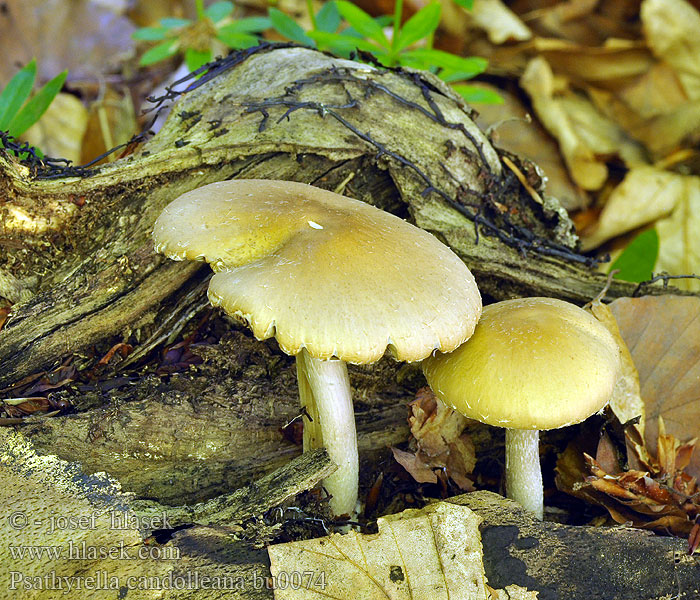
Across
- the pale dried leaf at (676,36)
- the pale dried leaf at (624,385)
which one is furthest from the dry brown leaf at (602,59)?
the pale dried leaf at (624,385)

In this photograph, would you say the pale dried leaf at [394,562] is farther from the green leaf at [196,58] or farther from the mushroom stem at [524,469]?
the green leaf at [196,58]

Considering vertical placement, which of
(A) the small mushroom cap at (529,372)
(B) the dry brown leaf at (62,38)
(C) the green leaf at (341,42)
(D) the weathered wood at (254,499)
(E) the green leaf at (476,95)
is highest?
(B) the dry brown leaf at (62,38)

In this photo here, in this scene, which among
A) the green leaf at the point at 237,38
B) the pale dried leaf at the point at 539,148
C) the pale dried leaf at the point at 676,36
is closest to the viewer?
the green leaf at the point at 237,38

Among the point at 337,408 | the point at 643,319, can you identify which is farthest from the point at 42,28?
the point at 643,319

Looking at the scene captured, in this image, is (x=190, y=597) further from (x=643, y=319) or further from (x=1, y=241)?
(x=643, y=319)

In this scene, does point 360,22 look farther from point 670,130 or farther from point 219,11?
point 670,130

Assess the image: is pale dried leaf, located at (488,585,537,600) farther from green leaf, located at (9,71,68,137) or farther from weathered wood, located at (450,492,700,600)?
green leaf, located at (9,71,68,137)

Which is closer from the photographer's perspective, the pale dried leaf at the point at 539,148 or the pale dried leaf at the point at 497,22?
the pale dried leaf at the point at 539,148
